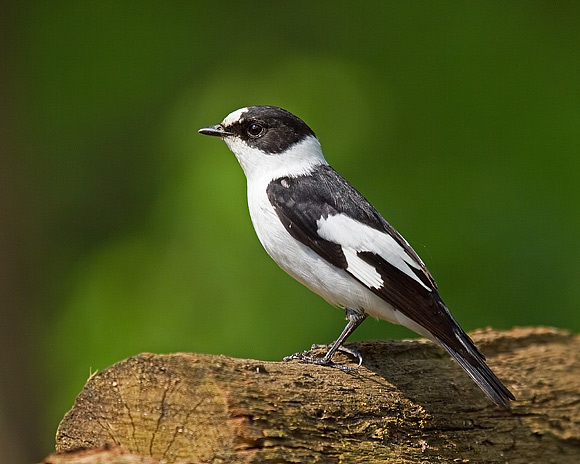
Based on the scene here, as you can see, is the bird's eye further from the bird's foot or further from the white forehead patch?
the bird's foot

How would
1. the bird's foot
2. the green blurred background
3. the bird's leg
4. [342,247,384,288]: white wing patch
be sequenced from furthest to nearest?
the green blurred background
[342,247,384,288]: white wing patch
the bird's leg
the bird's foot

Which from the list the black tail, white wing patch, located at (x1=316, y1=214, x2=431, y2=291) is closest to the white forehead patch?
white wing patch, located at (x1=316, y1=214, x2=431, y2=291)

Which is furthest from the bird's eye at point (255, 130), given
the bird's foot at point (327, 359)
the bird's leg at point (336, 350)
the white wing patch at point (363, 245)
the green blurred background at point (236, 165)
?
the green blurred background at point (236, 165)

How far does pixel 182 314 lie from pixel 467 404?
2.72m

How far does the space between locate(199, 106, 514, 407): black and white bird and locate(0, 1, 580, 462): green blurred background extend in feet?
5.26

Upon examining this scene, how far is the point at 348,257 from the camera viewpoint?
373 centimetres

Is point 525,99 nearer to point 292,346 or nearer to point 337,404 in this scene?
point 292,346

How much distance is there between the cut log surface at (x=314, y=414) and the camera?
8.80 feet

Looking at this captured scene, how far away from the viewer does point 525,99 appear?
5.98m

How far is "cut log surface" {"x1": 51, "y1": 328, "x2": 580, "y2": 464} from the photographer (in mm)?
2684

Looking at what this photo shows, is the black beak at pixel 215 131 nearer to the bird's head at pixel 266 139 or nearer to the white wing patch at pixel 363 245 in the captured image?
the bird's head at pixel 266 139

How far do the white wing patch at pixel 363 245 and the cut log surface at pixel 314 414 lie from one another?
1.24ft

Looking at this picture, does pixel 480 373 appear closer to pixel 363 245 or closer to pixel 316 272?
pixel 363 245

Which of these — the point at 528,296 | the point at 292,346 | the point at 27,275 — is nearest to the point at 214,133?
the point at 292,346
